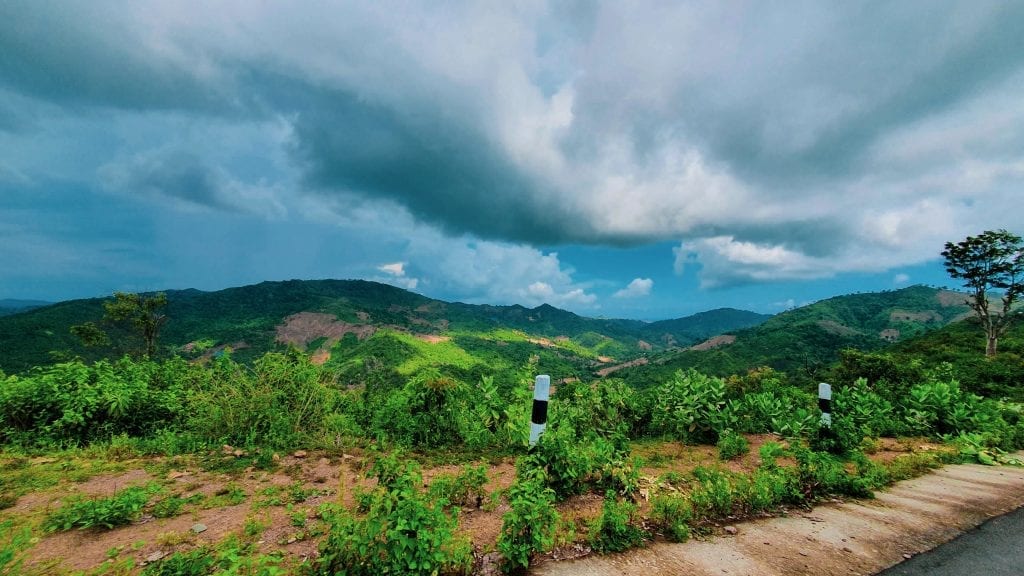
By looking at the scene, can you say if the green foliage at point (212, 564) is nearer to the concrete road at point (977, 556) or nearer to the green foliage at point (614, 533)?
the green foliage at point (614, 533)

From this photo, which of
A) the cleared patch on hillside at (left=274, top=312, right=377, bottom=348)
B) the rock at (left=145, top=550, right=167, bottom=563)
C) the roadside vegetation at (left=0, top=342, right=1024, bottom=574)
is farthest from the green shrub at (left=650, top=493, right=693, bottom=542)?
the cleared patch on hillside at (left=274, top=312, right=377, bottom=348)

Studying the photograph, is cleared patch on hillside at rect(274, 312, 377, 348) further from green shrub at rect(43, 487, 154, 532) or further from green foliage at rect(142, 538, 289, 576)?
green foliage at rect(142, 538, 289, 576)

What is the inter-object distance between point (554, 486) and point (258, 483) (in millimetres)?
3838

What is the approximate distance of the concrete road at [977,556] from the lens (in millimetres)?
3328

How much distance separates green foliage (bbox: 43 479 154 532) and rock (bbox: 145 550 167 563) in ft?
2.78

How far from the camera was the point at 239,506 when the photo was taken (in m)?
4.41

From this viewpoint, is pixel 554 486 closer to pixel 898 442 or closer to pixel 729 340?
pixel 898 442

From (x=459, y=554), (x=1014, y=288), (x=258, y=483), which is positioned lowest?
(x=258, y=483)

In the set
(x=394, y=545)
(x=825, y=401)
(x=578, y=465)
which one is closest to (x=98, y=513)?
(x=394, y=545)

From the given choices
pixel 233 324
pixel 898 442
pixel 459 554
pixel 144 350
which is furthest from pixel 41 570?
pixel 233 324

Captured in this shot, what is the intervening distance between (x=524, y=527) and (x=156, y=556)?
3.11 meters

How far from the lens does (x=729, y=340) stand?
177m

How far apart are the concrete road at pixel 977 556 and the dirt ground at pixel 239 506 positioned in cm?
87

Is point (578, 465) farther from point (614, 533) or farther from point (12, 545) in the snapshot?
point (12, 545)
